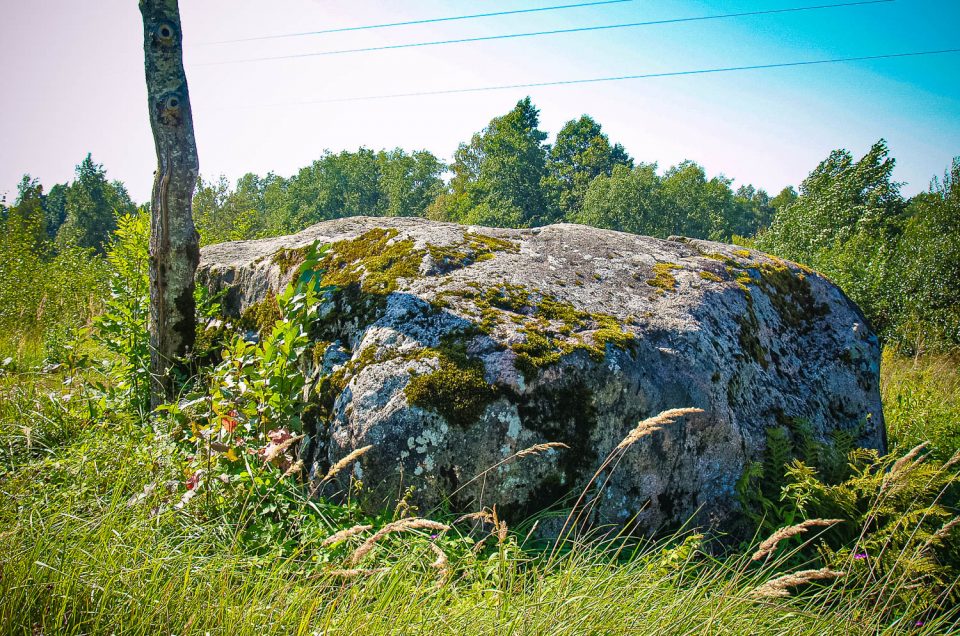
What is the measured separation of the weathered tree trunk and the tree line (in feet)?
2.08

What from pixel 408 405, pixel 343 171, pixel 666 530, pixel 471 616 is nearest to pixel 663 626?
pixel 471 616

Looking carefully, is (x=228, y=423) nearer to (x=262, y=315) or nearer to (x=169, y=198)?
(x=262, y=315)

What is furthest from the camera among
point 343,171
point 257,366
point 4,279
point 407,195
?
point 343,171

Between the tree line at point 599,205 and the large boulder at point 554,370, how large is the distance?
2248 millimetres

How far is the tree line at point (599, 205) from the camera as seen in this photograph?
13008 millimetres

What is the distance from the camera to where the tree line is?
13.0 meters

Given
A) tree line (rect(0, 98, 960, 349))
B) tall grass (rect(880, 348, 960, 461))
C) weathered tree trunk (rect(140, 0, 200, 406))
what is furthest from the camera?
tree line (rect(0, 98, 960, 349))

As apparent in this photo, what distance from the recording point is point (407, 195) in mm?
54531

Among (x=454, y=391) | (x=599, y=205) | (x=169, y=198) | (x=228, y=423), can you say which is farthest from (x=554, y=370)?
(x=599, y=205)

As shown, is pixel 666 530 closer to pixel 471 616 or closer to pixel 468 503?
pixel 468 503

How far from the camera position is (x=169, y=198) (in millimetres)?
4047

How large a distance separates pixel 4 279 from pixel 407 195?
161 feet

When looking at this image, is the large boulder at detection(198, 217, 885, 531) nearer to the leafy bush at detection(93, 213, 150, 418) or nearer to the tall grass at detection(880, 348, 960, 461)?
the leafy bush at detection(93, 213, 150, 418)

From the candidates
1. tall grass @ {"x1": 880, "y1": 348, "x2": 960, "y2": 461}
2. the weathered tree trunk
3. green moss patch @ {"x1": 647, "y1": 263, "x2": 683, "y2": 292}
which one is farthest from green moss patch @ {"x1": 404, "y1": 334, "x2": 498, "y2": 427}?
tall grass @ {"x1": 880, "y1": 348, "x2": 960, "y2": 461}
